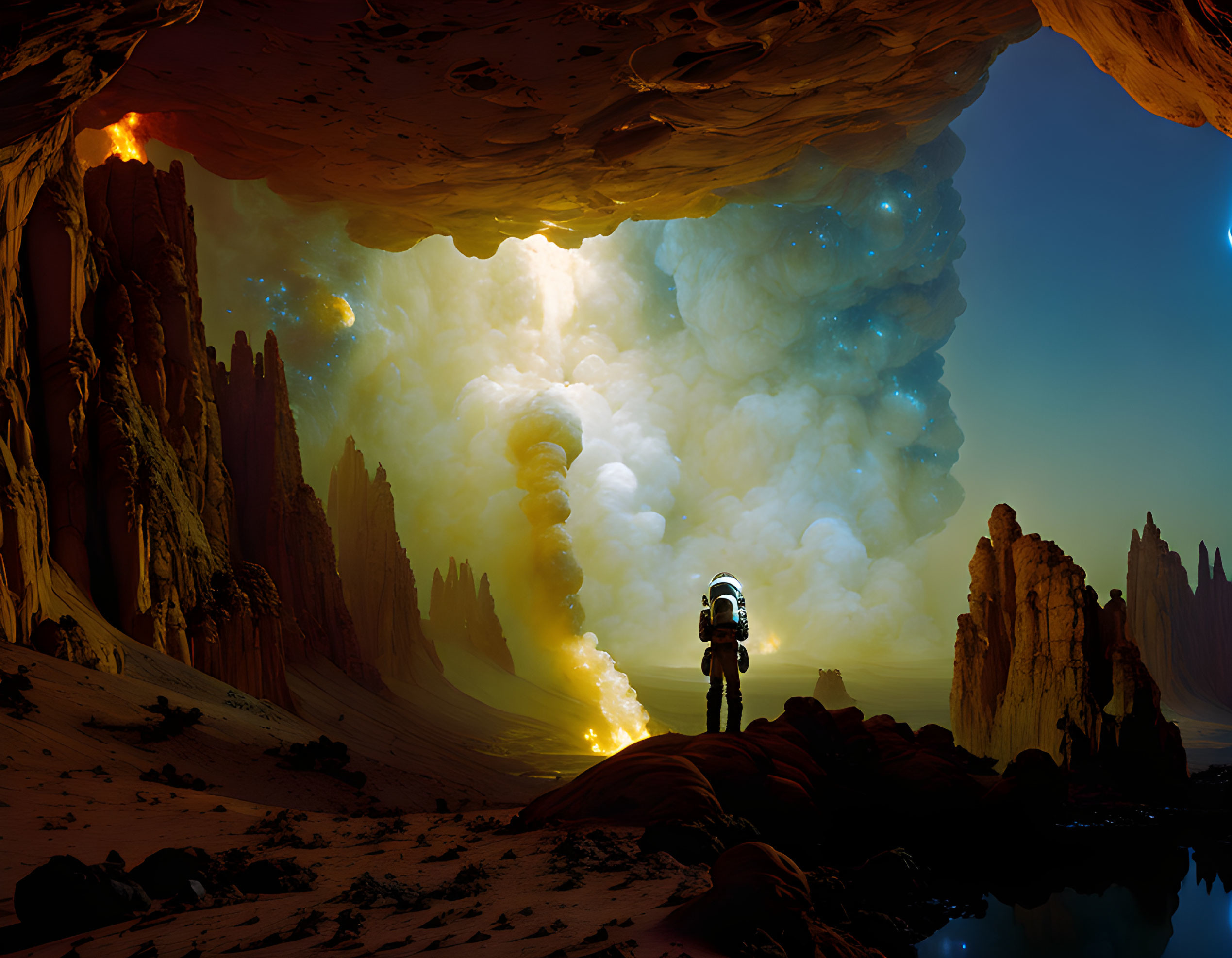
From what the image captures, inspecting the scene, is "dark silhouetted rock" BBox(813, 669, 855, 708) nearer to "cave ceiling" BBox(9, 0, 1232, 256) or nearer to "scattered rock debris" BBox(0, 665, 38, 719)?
"cave ceiling" BBox(9, 0, 1232, 256)

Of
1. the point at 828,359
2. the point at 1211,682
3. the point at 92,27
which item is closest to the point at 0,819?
the point at 92,27

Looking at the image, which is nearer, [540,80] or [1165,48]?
[1165,48]

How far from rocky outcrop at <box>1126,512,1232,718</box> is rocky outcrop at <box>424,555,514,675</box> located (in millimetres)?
18553

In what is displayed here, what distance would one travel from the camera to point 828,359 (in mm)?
34281

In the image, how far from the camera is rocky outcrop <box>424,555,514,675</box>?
856 inches

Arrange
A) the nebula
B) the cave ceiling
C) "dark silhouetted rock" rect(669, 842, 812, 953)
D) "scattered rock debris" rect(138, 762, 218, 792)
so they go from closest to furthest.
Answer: "dark silhouetted rock" rect(669, 842, 812, 953) → the cave ceiling → "scattered rock debris" rect(138, 762, 218, 792) → the nebula

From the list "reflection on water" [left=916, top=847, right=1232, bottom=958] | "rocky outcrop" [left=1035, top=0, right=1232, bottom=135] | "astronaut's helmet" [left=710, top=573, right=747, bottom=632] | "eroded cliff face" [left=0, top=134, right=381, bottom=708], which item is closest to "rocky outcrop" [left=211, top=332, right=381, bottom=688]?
"eroded cliff face" [left=0, top=134, right=381, bottom=708]

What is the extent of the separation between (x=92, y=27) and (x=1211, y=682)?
89.4 feet

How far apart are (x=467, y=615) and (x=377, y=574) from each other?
180 inches

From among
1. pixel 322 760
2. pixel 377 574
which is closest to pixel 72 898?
pixel 322 760

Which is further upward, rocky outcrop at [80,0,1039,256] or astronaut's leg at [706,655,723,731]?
rocky outcrop at [80,0,1039,256]

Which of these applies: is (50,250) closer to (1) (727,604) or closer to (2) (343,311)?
(1) (727,604)

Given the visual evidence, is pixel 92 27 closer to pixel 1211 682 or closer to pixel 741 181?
pixel 741 181

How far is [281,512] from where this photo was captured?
13219mm
